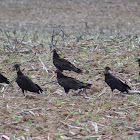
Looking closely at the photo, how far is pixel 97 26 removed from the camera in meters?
19.4

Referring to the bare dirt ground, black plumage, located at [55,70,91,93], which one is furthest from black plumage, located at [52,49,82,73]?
black plumage, located at [55,70,91,93]

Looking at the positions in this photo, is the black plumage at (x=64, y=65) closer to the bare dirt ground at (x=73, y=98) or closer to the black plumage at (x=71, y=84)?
the bare dirt ground at (x=73, y=98)

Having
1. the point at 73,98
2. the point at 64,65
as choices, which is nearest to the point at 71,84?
the point at 73,98

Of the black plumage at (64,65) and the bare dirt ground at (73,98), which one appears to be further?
the black plumage at (64,65)

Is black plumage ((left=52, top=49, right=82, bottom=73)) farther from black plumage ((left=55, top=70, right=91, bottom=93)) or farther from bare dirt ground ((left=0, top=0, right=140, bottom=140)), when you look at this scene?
black plumage ((left=55, top=70, right=91, bottom=93))

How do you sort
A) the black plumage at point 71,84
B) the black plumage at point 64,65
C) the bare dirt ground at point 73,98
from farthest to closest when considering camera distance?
1. the black plumage at point 64,65
2. the black plumage at point 71,84
3. the bare dirt ground at point 73,98

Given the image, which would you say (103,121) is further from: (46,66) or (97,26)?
(97,26)

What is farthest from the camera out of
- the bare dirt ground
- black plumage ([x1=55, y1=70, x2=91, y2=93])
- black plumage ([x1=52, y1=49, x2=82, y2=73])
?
black plumage ([x1=52, y1=49, x2=82, y2=73])

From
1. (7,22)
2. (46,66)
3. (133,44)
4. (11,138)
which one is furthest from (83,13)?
(11,138)

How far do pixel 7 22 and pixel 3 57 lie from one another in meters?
12.1

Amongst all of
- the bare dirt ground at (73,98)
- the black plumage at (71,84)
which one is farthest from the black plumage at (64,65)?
the black plumage at (71,84)

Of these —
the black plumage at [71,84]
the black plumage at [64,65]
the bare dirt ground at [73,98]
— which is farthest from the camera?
the black plumage at [64,65]

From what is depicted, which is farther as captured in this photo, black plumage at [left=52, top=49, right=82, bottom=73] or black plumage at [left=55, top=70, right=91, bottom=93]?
black plumage at [left=52, top=49, right=82, bottom=73]

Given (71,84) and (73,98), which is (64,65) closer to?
(71,84)
